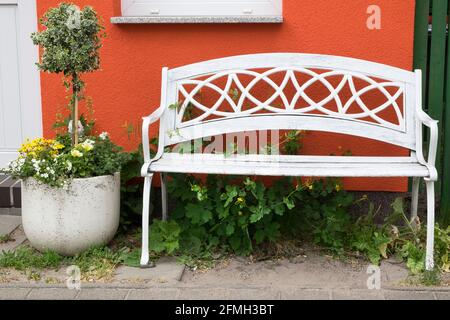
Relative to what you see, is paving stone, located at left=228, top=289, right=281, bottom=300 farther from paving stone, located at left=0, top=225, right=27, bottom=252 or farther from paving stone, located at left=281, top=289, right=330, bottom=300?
paving stone, located at left=0, top=225, right=27, bottom=252

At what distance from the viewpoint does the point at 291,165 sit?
4.43 m

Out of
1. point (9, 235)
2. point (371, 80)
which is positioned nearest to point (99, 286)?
point (9, 235)

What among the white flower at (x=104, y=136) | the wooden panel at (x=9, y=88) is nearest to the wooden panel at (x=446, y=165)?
the white flower at (x=104, y=136)

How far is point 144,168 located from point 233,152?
1.97 ft

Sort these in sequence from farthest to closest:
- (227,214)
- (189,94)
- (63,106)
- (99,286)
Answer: (63,106) < (189,94) < (227,214) < (99,286)

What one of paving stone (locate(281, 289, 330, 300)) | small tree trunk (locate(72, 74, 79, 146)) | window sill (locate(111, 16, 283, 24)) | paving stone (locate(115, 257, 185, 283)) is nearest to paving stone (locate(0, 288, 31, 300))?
paving stone (locate(115, 257, 185, 283))

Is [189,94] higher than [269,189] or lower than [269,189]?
higher

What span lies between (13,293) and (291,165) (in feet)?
5.82

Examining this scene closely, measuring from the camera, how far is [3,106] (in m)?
5.71

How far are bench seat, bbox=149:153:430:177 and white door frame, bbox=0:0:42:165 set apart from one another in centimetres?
153

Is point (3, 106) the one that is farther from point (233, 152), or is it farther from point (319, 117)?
point (319, 117)

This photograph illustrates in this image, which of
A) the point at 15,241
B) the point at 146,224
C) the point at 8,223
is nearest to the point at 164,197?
the point at 146,224

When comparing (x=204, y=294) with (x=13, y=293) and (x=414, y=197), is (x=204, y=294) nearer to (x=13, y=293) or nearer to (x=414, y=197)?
→ (x=13, y=293)
